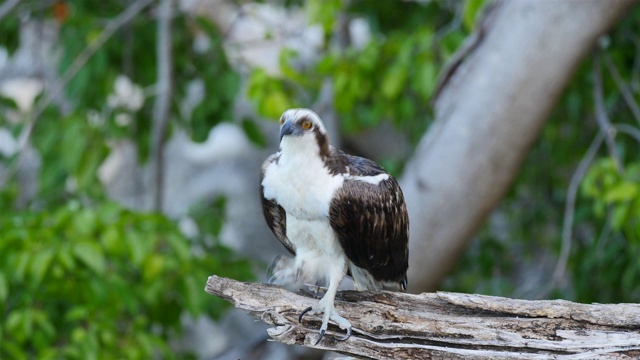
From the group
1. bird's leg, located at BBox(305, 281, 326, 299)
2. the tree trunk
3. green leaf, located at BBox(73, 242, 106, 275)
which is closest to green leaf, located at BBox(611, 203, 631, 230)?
the tree trunk

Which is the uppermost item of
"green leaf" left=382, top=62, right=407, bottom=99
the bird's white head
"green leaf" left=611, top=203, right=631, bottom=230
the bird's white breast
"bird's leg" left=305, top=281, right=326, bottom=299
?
"green leaf" left=382, top=62, right=407, bottom=99

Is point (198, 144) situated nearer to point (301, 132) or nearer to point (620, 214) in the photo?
point (620, 214)

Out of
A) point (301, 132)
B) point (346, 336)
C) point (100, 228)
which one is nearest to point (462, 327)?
point (346, 336)

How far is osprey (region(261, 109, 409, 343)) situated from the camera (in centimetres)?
288

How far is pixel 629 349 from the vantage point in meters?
2.75

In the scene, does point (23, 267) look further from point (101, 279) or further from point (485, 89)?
point (485, 89)

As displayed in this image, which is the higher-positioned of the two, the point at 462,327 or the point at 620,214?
the point at 620,214

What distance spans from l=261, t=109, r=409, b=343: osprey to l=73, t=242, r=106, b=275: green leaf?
57.8 inches

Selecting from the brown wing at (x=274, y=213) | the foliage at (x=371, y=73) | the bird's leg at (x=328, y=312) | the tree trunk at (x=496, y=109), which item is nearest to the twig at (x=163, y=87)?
the foliage at (x=371, y=73)

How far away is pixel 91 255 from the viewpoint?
4344mm

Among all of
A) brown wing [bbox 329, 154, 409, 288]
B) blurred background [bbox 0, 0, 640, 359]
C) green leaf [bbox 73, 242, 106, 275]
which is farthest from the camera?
blurred background [bbox 0, 0, 640, 359]

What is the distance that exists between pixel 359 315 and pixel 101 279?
209cm

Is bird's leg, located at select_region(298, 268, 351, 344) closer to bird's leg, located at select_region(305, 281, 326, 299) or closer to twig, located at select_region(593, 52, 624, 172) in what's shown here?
bird's leg, located at select_region(305, 281, 326, 299)

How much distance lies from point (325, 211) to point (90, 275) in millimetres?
2162
